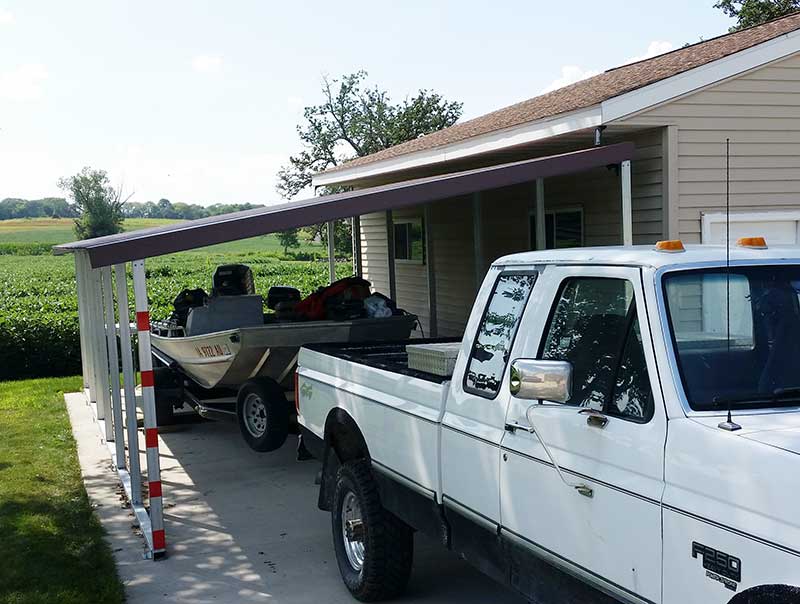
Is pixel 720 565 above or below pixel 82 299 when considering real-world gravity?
below

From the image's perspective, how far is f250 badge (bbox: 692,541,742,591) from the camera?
283 cm

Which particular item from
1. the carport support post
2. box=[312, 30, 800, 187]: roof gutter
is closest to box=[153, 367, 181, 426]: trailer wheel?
box=[312, 30, 800, 187]: roof gutter

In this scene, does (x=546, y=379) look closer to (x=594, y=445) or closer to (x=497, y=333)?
(x=594, y=445)

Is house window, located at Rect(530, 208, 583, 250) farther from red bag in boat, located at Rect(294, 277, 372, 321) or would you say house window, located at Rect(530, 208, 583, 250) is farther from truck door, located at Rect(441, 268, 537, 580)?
truck door, located at Rect(441, 268, 537, 580)

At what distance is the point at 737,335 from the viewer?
3.71 m

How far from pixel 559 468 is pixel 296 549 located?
3865 mm

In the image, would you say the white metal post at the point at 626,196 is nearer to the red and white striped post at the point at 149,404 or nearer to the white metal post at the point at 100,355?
the red and white striped post at the point at 149,404

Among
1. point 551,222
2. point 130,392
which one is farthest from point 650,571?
point 551,222

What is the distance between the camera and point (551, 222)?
480 inches

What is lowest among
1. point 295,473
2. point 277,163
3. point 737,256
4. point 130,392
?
point 295,473

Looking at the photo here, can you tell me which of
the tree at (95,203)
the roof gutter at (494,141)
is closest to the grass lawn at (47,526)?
the roof gutter at (494,141)

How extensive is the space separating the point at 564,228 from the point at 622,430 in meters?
Answer: 8.58

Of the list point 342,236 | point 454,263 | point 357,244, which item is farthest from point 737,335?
point 342,236

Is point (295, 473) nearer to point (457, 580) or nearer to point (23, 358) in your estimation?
point (457, 580)
